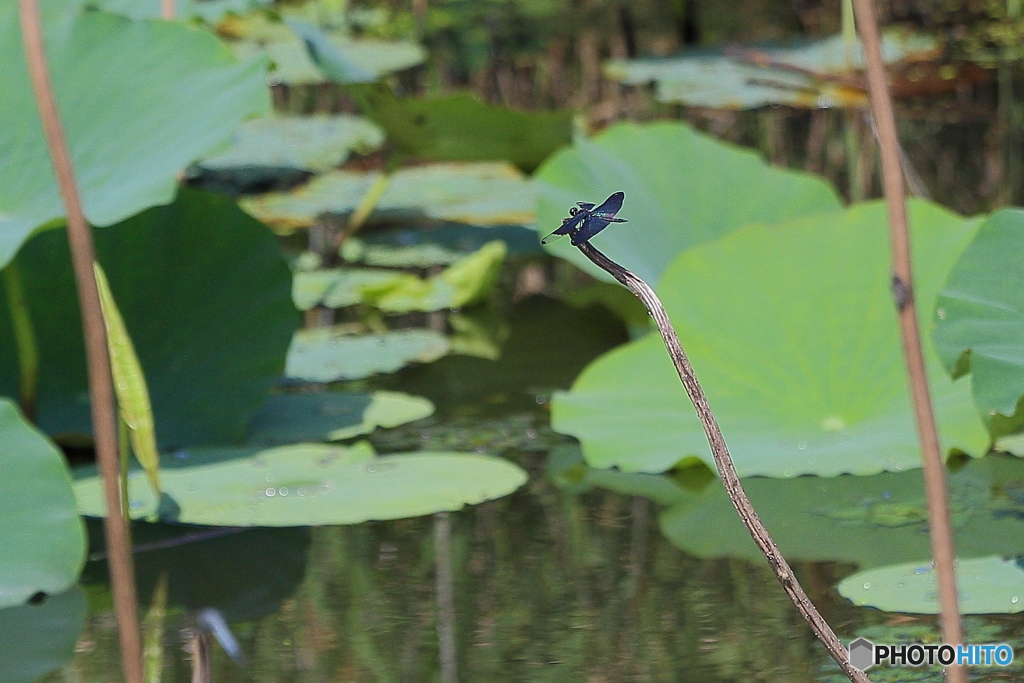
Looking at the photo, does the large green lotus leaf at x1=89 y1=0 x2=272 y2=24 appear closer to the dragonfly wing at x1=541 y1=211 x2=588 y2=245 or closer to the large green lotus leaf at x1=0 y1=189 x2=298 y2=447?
the large green lotus leaf at x1=0 y1=189 x2=298 y2=447

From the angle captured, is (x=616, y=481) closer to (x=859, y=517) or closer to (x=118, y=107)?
(x=859, y=517)

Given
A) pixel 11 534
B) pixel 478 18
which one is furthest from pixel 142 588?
pixel 478 18

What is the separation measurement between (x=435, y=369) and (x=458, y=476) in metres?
0.66

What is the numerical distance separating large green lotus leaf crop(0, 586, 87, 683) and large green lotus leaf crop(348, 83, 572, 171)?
1.60 m

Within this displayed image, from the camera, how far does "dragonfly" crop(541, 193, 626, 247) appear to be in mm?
718

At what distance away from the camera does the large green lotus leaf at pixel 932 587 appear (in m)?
1.20

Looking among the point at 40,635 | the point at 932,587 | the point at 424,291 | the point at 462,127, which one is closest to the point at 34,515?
the point at 40,635

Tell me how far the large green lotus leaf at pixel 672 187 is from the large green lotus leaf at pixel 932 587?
945 millimetres

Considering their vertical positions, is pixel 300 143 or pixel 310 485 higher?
pixel 300 143

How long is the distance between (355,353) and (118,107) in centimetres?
66

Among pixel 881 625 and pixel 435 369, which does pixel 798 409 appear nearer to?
pixel 881 625

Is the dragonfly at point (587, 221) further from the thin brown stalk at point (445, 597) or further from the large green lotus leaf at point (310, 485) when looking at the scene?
the large green lotus leaf at point (310, 485)

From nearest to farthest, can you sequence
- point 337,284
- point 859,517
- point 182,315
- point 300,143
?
point 859,517 → point 182,315 → point 337,284 → point 300,143

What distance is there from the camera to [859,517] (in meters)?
1.50
